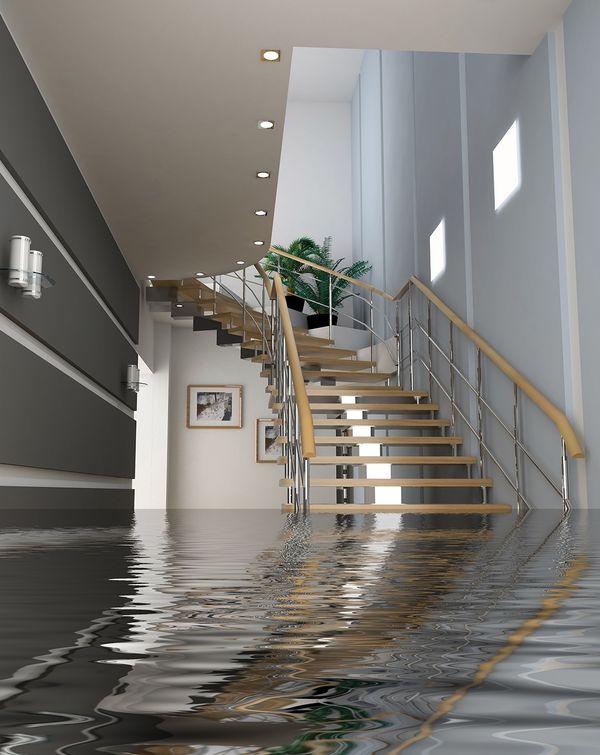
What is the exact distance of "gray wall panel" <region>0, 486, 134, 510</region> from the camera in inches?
154

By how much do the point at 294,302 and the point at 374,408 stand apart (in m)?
5.07

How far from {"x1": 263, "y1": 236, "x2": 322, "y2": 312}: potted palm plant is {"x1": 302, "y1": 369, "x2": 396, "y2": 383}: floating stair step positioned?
3.29 metres

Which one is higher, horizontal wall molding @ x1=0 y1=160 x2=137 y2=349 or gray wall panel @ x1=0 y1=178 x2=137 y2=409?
horizontal wall molding @ x1=0 y1=160 x2=137 y2=349

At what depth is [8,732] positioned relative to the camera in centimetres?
13

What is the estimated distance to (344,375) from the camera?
809cm

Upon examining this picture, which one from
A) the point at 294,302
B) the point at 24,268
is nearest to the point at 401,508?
Answer: the point at 24,268

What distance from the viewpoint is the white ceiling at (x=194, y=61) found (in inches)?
156

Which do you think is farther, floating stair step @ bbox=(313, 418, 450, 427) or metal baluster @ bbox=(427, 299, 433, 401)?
metal baluster @ bbox=(427, 299, 433, 401)

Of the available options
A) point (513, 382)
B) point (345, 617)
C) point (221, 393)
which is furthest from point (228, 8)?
point (221, 393)

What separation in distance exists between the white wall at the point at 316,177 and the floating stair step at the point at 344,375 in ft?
15.7

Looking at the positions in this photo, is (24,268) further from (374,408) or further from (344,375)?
(344,375)

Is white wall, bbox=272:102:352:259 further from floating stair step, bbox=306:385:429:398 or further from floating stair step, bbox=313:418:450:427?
floating stair step, bbox=313:418:450:427

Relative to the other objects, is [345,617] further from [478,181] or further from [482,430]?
[478,181]

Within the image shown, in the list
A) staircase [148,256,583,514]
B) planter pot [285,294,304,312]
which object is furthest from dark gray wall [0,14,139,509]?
planter pot [285,294,304,312]
